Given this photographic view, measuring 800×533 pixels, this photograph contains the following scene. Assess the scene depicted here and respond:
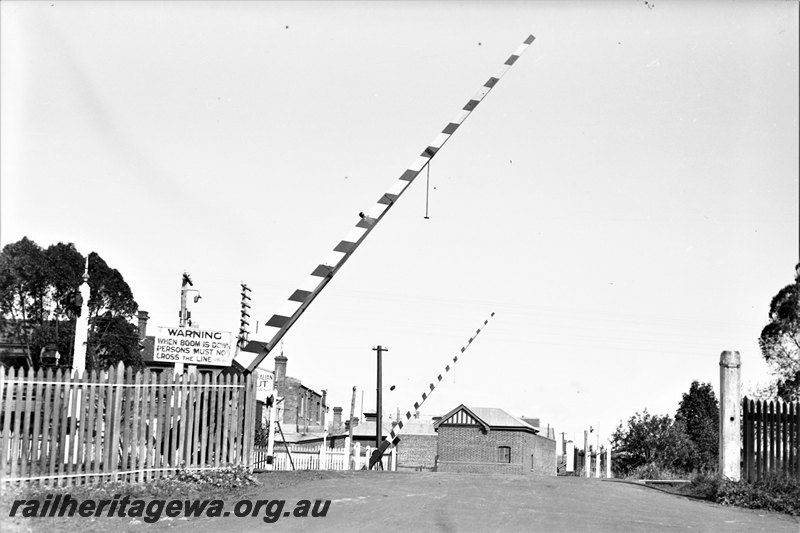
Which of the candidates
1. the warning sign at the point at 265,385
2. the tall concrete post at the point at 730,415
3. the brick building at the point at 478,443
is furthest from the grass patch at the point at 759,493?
the brick building at the point at 478,443

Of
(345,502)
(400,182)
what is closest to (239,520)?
(345,502)

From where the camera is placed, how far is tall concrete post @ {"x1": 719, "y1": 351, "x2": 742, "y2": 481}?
43.3 feet

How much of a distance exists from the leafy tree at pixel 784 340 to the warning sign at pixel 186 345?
26962 mm

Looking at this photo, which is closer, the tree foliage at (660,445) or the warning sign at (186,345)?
the warning sign at (186,345)

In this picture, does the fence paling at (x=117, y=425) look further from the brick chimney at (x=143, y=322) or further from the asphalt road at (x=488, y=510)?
the brick chimney at (x=143, y=322)

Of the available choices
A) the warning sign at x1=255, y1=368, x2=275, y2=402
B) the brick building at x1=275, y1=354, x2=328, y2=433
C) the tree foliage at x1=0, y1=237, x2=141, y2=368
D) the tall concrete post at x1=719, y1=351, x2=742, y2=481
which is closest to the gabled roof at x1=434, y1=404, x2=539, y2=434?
the brick building at x1=275, y1=354, x2=328, y2=433

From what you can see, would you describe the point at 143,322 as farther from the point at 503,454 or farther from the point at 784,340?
the point at 784,340

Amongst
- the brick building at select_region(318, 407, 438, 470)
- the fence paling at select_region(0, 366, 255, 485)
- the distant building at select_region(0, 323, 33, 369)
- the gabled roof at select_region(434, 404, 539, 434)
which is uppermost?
the distant building at select_region(0, 323, 33, 369)

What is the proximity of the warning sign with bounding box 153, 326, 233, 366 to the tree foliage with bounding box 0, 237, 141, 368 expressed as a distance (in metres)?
27.2

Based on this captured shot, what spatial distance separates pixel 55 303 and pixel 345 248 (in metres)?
38.5

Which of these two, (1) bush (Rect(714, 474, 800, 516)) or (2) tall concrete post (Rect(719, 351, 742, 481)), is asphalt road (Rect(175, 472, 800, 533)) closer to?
(1) bush (Rect(714, 474, 800, 516))

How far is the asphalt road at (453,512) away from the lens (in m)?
9.76

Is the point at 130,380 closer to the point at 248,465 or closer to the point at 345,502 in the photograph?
the point at 248,465

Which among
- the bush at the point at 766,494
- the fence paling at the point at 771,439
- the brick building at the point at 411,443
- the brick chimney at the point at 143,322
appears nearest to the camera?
the bush at the point at 766,494
